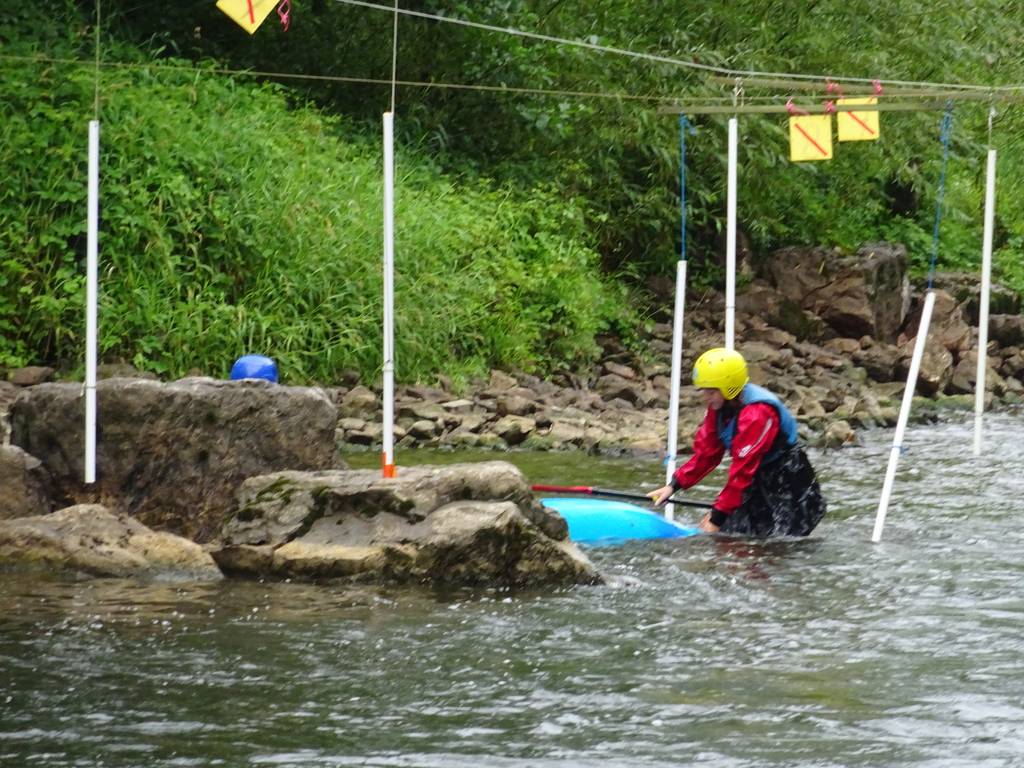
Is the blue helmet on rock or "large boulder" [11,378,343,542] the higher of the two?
the blue helmet on rock

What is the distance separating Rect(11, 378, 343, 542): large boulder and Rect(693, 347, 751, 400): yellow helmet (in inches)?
86.0

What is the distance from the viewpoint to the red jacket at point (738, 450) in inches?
386

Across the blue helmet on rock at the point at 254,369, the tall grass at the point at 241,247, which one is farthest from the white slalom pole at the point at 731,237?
the tall grass at the point at 241,247

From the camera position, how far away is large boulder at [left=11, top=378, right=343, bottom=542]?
9336 mm

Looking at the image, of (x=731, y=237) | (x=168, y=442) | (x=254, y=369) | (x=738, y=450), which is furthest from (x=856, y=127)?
(x=168, y=442)

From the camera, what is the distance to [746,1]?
70.9 ft

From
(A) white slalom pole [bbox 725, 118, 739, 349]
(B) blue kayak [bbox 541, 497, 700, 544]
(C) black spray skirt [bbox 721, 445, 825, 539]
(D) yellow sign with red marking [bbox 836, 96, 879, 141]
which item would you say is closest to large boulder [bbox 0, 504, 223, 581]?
(B) blue kayak [bbox 541, 497, 700, 544]

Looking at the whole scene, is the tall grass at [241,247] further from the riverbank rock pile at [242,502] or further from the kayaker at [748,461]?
the kayaker at [748,461]

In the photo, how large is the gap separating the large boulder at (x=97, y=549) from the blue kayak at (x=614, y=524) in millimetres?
2301

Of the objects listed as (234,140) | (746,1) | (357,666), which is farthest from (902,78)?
(357,666)

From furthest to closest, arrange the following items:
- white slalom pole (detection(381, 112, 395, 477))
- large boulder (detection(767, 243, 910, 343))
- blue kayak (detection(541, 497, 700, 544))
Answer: large boulder (detection(767, 243, 910, 343)) < blue kayak (detection(541, 497, 700, 544)) < white slalom pole (detection(381, 112, 395, 477))

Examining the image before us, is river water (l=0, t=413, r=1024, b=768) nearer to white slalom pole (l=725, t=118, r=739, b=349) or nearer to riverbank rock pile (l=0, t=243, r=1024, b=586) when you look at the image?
riverbank rock pile (l=0, t=243, r=1024, b=586)

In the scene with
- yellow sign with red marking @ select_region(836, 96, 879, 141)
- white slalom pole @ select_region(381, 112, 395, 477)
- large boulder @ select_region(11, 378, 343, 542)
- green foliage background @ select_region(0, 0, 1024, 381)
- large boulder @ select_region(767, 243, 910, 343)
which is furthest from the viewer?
large boulder @ select_region(767, 243, 910, 343)

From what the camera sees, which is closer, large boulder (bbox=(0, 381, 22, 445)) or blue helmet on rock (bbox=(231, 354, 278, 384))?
blue helmet on rock (bbox=(231, 354, 278, 384))
